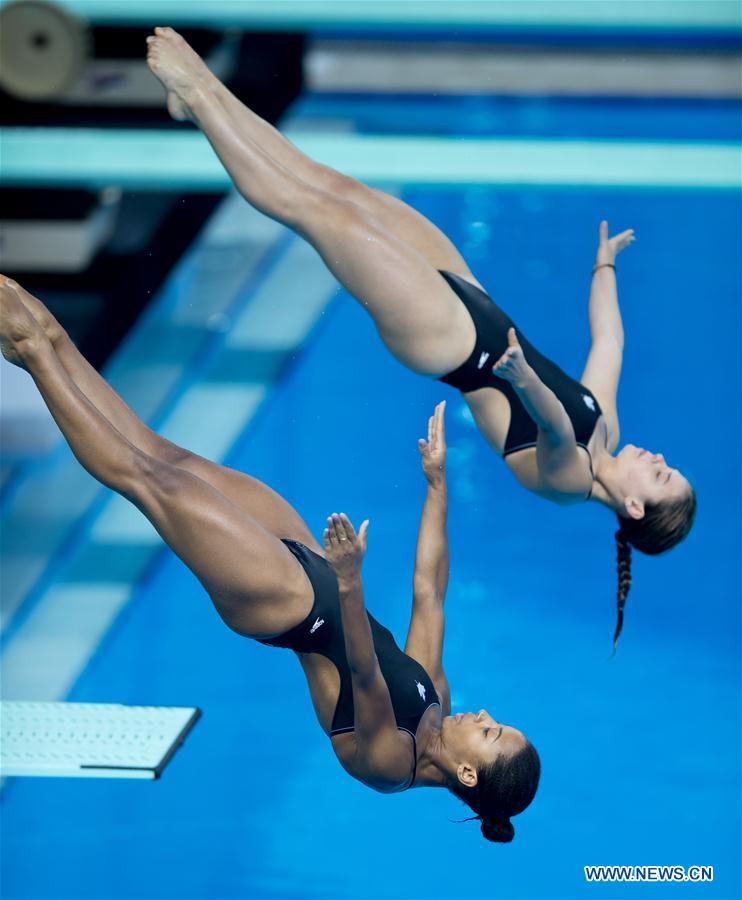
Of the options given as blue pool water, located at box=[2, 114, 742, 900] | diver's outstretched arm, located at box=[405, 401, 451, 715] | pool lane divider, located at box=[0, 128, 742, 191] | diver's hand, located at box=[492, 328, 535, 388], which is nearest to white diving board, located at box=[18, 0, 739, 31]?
pool lane divider, located at box=[0, 128, 742, 191]

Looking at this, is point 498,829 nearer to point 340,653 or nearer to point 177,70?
point 340,653

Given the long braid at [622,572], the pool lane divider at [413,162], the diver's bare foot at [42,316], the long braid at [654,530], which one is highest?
the pool lane divider at [413,162]

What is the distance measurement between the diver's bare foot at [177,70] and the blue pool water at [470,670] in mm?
1485

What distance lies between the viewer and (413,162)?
17.4 ft

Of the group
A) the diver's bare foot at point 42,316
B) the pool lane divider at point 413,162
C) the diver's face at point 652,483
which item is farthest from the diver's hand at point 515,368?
the pool lane divider at point 413,162

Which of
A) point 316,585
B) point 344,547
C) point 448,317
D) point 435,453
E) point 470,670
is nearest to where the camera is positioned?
point 344,547

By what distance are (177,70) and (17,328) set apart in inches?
41.7

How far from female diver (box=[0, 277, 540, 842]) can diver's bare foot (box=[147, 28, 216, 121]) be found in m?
0.82

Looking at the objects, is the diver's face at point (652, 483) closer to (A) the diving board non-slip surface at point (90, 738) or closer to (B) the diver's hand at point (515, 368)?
(B) the diver's hand at point (515, 368)

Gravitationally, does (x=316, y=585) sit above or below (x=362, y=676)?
above

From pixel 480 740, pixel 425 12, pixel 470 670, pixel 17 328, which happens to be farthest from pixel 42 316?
pixel 425 12

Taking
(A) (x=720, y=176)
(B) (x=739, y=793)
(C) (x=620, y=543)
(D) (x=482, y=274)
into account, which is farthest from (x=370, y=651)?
(D) (x=482, y=274)

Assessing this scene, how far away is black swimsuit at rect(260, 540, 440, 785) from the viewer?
3.84 m

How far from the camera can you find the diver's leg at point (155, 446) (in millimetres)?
3799
